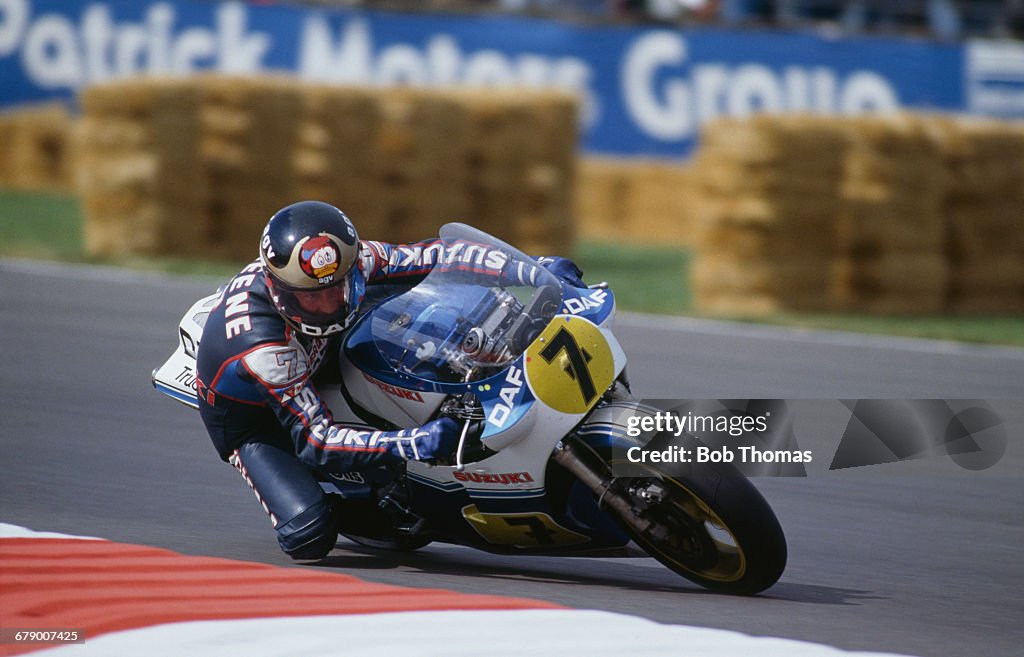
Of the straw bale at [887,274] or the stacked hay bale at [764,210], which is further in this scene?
the straw bale at [887,274]

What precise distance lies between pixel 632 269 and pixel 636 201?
3.62m

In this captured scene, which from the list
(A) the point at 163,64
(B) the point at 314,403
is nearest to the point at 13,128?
(A) the point at 163,64

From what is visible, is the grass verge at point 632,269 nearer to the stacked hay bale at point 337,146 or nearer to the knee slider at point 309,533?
the stacked hay bale at point 337,146

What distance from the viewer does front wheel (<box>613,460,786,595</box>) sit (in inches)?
172

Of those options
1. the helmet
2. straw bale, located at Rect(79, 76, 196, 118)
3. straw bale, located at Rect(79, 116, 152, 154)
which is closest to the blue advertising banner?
straw bale, located at Rect(79, 76, 196, 118)

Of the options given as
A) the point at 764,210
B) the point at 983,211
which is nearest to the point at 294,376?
the point at 764,210

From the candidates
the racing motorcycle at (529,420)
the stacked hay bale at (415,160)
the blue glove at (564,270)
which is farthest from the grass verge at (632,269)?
the racing motorcycle at (529,420)

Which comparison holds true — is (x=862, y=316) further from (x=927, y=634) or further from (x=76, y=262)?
(x=927, y=634)

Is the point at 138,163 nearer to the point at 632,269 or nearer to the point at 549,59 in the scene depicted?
the point at 632,269

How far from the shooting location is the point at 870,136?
12344mm

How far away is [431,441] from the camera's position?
4.52m

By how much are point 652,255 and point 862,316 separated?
15.5 ft

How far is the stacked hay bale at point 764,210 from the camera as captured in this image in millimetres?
12047

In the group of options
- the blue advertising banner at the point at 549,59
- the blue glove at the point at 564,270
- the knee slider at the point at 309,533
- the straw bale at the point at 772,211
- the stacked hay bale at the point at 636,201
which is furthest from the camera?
the stacked hay bale at the point at 636,201
